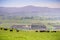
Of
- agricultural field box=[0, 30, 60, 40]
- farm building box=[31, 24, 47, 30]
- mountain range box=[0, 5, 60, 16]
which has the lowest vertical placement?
agricultural field box=[0, 30, 60, 40]

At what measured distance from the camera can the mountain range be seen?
121 centimetres

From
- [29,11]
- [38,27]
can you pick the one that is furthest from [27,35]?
[29,11]

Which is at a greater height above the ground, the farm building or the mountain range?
the mountain range

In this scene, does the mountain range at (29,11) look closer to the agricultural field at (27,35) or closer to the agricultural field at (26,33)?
the agricultural field at (26,33)

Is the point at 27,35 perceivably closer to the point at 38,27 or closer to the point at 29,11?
the point at 38,27

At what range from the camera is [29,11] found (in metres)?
1.22

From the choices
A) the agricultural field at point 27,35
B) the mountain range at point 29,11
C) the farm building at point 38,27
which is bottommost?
the agricultural field at point 27,35

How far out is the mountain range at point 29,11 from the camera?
3.97 feet

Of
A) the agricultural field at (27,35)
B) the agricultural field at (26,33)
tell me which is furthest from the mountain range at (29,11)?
the agricultural field at (27,35)

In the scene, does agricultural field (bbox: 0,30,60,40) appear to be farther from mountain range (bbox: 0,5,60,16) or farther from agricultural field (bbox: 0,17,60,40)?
mountain range (bbox: 0,5,60,16)

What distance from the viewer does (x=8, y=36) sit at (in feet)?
3.97

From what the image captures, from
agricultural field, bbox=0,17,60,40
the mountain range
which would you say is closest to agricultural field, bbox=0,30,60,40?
agricultural field, bbox=0,17,60,40

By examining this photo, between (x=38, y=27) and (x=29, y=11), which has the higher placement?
(x=29, y=11)

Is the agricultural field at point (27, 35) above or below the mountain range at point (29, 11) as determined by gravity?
below
